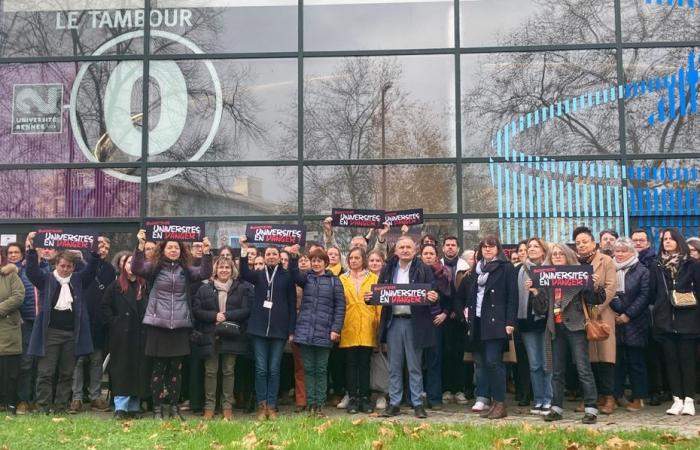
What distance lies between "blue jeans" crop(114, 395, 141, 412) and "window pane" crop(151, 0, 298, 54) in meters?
6.55

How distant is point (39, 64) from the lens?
1316 centimetres

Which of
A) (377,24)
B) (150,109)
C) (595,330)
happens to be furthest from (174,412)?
(377,24)

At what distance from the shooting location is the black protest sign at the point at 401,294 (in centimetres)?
836

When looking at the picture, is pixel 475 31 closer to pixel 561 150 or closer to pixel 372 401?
pixel 561 150

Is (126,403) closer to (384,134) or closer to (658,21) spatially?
(384,134)

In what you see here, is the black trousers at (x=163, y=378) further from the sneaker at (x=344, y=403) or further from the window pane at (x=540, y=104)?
the window pane at (x=540, y=104)

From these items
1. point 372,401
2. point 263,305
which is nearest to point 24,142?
point 263,305

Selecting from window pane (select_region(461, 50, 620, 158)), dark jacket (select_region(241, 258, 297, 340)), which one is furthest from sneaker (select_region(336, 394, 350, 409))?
window pane (select_region(461, 50, 620, 158))

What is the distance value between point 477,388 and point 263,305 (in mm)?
→ 2702

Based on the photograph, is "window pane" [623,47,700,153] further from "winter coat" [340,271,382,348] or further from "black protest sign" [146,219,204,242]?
"black protest sign" [146,219,204,242]

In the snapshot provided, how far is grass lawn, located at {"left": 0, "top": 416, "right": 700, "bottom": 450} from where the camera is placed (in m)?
6.33

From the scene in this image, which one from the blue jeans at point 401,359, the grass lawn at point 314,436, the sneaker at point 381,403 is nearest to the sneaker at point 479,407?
the blue jeans at point 401,359

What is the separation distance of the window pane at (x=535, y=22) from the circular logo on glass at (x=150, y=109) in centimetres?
434

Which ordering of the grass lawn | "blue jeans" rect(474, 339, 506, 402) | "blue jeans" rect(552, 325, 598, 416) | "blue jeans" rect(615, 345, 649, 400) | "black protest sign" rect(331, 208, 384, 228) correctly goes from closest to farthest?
the grass lawn < "blue jeans" rect(552, 325, 598, 416) < "blue jeans" rect(474, 339, 506, 402) < "blue jeans" rect(615, 345, 649, 400) < "black protest sign" rect(331, 208, 384, 228)
